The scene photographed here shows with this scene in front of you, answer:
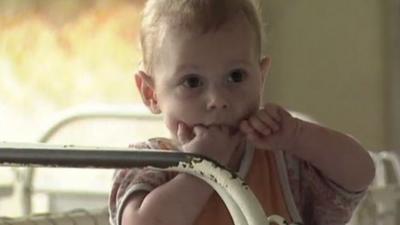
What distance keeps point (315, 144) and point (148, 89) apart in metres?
0.16

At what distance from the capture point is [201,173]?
720mm

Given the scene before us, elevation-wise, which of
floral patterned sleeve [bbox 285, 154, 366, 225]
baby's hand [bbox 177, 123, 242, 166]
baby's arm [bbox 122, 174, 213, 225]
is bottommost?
floral patterned sleeve [bbox 285, 154, 366, 225]

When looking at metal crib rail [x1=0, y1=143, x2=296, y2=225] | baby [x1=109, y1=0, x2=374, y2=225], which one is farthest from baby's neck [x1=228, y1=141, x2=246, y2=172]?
metal crib rail [x1=0, y1=143, x2=296, y2=225]

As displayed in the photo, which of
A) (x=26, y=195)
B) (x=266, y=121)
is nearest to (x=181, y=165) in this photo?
(x=266, y=121)

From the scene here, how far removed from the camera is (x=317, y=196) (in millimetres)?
922

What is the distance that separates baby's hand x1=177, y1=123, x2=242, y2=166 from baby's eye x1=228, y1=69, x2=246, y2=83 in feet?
0.14

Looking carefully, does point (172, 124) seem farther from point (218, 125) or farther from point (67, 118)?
point (67, 118)

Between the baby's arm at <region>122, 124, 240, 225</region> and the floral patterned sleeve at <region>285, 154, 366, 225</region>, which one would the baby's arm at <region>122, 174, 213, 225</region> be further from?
the floral patterned sleeve at <region>285, 154, 366, 225</region>

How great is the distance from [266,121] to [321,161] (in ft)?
0.27

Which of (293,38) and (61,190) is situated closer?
(61,190)

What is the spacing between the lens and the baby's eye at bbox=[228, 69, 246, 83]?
847 mm

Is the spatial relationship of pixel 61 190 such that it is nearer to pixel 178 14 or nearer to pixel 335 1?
pixel 335 1

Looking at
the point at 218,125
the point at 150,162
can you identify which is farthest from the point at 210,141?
the point at 150,162

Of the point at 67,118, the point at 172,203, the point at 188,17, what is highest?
the point at 188,17
